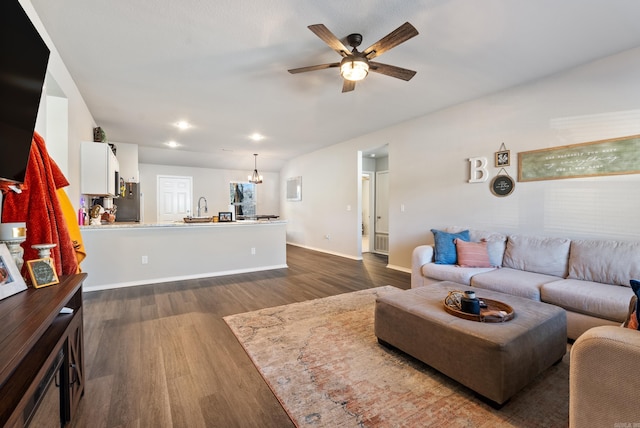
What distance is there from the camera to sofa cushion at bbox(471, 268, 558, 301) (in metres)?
2.58

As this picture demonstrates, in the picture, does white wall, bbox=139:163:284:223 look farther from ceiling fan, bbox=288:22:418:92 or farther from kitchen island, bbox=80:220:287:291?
ceiling fan, bbox=288:22:418:92

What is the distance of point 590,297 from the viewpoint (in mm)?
2244

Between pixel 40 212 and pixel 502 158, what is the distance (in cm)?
444

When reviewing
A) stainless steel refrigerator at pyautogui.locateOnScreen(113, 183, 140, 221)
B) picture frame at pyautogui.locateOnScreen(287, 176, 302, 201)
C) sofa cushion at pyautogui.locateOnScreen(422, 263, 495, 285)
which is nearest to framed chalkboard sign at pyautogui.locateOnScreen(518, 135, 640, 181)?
sofa cushion at pyautogui.locateOnScreen(422, 263, 495, 285)

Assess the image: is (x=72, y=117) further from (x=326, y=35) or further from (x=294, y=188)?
(x=294, y=188)

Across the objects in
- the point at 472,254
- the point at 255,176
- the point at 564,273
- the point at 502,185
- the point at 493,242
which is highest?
the point at 255,176

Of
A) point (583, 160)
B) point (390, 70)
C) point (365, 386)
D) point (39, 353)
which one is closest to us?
point (39, 353)

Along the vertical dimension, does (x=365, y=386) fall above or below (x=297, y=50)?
below

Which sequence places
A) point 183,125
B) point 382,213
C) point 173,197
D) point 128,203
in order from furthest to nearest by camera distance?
point 173,197, point 382,213, point 128,203, point 183,125

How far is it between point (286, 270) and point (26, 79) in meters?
4.20

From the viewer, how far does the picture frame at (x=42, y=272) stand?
1.31 meters

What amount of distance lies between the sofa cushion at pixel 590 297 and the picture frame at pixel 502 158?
1599 millimetres

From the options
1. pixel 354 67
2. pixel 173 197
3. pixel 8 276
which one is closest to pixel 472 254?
pixel 354 67

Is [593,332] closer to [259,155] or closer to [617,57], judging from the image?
[617,57]
